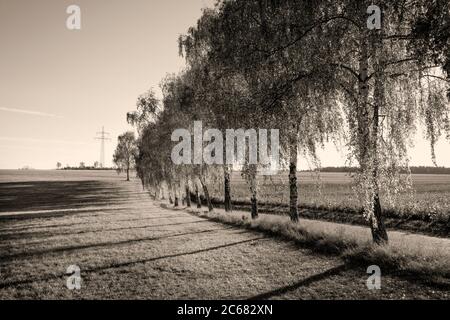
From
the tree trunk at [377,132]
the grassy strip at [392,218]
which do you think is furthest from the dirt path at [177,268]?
the grassy strip at [392,218]

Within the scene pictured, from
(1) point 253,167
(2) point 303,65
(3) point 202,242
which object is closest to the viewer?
(2) point 303,65

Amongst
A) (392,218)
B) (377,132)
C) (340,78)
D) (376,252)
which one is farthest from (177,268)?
(392,218)

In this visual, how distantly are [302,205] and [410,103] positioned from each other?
24837mm

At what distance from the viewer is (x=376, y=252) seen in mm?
10609

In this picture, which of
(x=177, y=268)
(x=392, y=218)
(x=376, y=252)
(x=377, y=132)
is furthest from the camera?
(x=392, y=218)

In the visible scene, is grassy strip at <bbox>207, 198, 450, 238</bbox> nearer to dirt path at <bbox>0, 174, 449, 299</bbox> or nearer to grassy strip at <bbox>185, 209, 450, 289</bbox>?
grassy strip at <bbox>185, 209, 450, 289</bbox>

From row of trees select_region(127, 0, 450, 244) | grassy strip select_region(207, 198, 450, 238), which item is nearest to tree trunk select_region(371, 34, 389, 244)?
row of trees select_region(127, 0, 450, 244)

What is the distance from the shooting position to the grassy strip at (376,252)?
911 centimetres

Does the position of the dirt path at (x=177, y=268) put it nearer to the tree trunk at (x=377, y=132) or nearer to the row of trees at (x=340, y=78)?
the tree trunk at (x=377, y=132)

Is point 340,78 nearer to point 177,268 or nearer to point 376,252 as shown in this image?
point 376,252

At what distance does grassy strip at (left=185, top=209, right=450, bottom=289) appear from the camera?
9.11 metres

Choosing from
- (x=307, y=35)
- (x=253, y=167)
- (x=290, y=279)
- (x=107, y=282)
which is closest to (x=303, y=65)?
(x=307, y=35)
